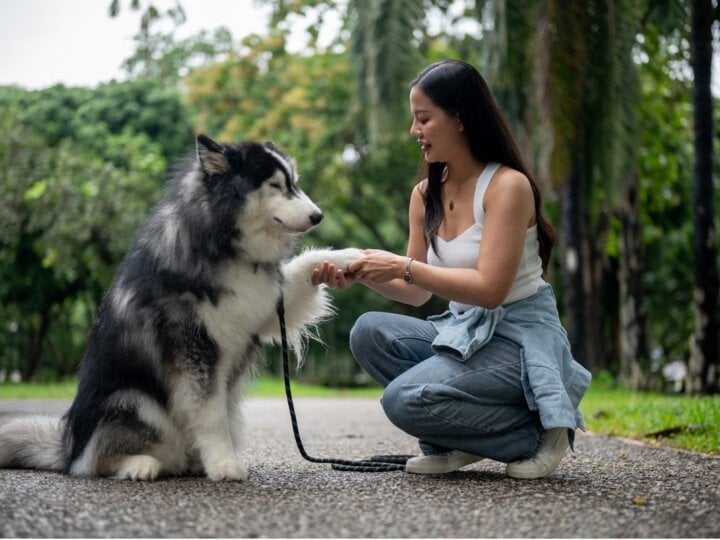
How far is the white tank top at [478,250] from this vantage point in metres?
3.90

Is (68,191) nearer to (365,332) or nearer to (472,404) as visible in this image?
(365,332)

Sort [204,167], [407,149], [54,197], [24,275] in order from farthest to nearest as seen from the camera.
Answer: [407,149] < [24,275] < [54,197] < [204,167]

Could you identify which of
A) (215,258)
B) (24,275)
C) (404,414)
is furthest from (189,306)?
(24,275)

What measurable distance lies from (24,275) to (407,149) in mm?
9403

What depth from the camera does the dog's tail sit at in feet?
14.0

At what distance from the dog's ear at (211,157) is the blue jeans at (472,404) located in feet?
4.08

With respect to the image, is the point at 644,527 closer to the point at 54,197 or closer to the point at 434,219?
the point at 434,219

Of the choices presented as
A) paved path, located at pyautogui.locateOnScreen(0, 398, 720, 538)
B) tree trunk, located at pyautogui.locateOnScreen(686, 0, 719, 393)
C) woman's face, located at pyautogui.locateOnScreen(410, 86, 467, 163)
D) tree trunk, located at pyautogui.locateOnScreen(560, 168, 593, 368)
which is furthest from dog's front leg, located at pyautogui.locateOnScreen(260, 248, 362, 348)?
tree trunk, located at pyautogui.locateOnScreen(560, 168, 593, 368)

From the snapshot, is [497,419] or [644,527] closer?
[644,527]

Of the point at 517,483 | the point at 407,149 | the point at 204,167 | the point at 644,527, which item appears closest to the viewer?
the point at 644,527

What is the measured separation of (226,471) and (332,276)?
3.30 feet

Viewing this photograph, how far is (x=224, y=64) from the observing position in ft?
67.6

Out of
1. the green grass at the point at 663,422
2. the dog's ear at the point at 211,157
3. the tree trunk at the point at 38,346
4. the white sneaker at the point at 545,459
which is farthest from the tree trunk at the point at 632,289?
the tree trunk at the point at 38,346

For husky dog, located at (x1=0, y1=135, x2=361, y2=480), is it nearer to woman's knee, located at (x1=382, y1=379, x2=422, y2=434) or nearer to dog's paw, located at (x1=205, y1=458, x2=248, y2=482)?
dog's paw, located at (x1=205, y1=458, x2=248, y2=482)
